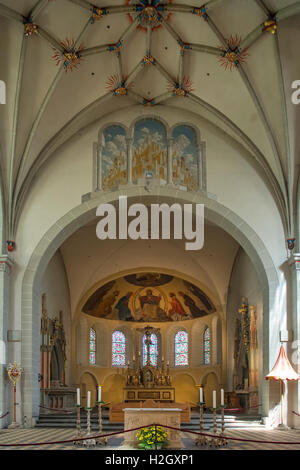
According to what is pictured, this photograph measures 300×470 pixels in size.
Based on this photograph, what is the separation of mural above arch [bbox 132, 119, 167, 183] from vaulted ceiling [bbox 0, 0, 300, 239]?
0.76 metres

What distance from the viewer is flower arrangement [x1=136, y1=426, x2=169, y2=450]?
1242 centimetres

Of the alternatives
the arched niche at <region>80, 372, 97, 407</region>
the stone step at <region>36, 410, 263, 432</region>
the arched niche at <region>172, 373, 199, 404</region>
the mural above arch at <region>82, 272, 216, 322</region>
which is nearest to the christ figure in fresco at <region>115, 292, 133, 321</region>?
the mural above arch at <region>82, 272, 216, 322</region>

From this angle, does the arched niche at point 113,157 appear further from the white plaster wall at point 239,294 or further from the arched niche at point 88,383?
the arched niche at point 88,383

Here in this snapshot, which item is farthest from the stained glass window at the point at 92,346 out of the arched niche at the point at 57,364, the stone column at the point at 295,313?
the stone column at the point at 295,313

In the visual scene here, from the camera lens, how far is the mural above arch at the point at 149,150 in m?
20.5

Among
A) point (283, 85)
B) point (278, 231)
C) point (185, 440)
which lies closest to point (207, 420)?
point (185, 440)

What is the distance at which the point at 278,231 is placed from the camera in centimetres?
1975

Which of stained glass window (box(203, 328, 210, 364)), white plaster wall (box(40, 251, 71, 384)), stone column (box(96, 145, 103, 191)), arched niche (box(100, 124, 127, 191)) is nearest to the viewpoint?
stone column (box(96, 145, 103, 191))

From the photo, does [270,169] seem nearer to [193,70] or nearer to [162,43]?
[193,70]

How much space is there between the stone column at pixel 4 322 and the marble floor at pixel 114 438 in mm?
963

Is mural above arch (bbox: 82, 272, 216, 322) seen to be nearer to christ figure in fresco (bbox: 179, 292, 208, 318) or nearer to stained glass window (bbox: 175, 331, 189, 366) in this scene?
christ figure in fresco (bbox: 179, 292, 208, 318)

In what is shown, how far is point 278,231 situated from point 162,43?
260 inches

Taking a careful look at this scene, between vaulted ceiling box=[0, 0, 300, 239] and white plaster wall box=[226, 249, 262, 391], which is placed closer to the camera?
vaulted ceiling box=[0, 0, 300, 239]

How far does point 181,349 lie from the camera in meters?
32.0
